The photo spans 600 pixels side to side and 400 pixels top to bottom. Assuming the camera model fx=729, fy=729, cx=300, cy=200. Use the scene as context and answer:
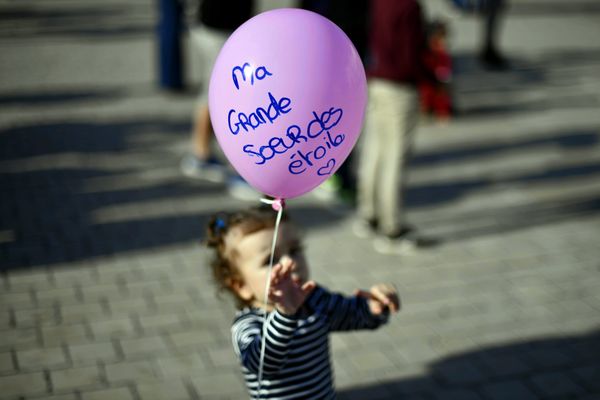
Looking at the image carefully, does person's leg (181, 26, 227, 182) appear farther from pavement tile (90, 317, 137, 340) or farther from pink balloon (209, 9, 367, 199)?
pink balloon (209, 9, 367, 199)

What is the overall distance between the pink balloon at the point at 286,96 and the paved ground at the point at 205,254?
157 centimetres

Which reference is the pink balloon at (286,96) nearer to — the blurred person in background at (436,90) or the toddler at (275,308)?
the toddler at (275,308)

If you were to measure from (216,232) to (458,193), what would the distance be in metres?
3.79

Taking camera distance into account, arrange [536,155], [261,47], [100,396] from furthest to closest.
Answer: [536,155]
[100,396]
[261,47]

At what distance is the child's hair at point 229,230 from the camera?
2.55 metres

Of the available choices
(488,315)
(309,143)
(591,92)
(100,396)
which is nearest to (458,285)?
(488,315)

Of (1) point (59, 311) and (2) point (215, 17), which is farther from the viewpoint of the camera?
(2) point (215, 17)

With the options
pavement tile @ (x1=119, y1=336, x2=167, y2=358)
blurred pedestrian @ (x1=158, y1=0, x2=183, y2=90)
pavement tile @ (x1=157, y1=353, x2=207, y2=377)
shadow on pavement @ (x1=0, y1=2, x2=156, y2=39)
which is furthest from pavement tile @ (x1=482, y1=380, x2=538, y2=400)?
shadow on pavement @ (x1=0, y1=2, x2=156, y2=39)

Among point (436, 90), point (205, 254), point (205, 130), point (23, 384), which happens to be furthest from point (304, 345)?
point (436, 90)

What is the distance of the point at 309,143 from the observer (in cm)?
230

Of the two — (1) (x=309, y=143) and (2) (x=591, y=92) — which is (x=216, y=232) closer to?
(1) (x=309, y=143)

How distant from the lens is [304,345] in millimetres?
2482

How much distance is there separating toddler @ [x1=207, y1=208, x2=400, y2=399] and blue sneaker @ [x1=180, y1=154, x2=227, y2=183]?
350 cm

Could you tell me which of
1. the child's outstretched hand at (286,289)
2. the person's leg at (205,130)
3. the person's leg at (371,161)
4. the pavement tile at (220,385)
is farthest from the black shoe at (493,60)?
the child's outstretched hand at (286,289)
